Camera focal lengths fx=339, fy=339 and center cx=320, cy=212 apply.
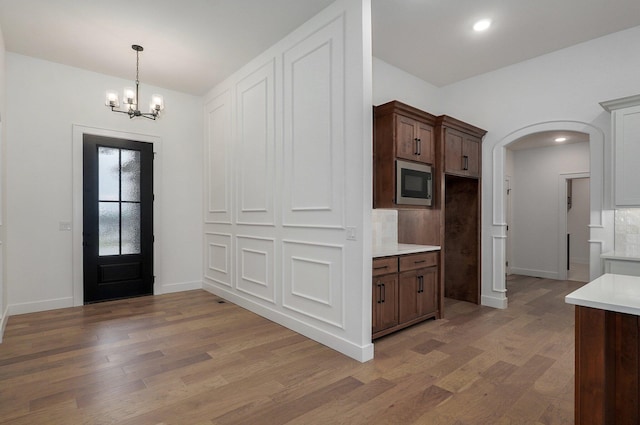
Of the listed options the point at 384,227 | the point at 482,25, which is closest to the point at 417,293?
the point at 384,227

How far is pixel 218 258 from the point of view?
534 centimetres

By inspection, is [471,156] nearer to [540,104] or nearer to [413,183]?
[540,104]

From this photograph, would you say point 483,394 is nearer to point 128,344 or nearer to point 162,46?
point 128,344

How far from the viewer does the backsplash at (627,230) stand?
12.0ft

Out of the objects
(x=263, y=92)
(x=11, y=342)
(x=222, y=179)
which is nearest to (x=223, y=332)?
(x=11, y=342)

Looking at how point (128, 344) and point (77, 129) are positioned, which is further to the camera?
point (77, 129)

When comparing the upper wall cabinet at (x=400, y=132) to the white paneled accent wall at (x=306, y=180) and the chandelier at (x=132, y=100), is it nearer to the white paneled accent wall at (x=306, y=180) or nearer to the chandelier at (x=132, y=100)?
the white paneled accent wall at (x=306, y=180)

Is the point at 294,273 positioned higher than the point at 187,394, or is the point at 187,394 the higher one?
the point at 294,273

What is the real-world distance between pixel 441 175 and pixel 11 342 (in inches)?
192

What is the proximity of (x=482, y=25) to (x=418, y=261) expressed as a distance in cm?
267

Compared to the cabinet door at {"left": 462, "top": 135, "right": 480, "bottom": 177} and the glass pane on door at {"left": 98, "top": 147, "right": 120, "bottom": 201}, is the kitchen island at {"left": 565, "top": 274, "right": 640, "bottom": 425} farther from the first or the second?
the glass pane on door at {"left": 98, "top": 147, "right": 120, "bottom": 201}

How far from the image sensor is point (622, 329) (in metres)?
1.64

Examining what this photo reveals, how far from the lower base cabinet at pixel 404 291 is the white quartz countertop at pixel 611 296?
5.73 ft

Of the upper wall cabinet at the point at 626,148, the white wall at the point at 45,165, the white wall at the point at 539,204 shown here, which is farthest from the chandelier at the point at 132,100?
the white wall at the point at 539,204
